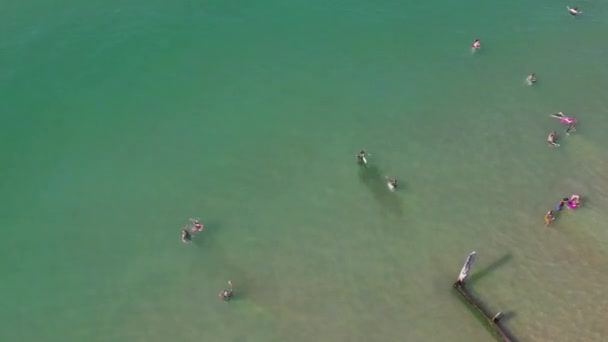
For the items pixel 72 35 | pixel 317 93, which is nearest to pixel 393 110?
pixel 317 93

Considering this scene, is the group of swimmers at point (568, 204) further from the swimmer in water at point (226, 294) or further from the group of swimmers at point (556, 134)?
the swimmer in water at point (226, 294)

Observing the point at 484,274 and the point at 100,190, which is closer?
the point at 484,274

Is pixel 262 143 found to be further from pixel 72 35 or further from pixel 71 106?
pixel 72 35

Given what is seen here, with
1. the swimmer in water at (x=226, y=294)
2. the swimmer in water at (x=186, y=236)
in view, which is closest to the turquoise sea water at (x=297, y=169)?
the swimmer in water at (x=226, y=294)

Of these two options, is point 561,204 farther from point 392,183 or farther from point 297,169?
point 297,169

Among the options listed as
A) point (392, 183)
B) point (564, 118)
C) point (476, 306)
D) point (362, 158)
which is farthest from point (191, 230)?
point (564, 118)

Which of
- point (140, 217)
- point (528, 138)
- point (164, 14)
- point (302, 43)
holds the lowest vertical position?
point (528, 138)
